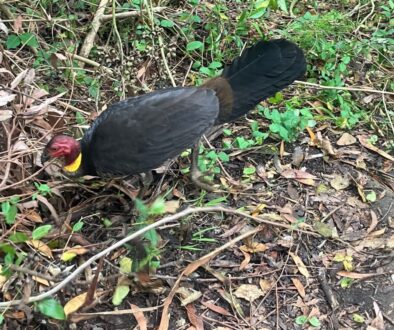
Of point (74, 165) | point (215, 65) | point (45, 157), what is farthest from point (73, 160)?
point (215, 65)

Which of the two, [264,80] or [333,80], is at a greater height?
[264,80]

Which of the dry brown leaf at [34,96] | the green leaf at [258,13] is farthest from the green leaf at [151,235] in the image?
the green leaf at [258,13]

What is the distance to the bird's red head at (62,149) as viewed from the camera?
10.7 ft

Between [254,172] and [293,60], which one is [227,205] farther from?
[293,60]

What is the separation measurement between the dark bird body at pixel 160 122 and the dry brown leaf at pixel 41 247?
49cm

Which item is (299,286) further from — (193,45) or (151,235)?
(193,45)

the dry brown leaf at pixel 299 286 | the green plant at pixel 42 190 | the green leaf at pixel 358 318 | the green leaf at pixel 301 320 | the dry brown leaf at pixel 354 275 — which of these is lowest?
the green leaf at pixel 358 318

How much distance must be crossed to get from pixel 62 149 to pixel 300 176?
1.45 metres

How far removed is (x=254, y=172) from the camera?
376 centimetres

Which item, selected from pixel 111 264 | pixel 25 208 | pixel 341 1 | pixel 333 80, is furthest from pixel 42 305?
pixel 341 1

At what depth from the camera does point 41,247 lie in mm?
3084

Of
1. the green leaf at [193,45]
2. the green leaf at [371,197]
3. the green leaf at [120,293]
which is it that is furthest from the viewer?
the green leaf at [193,45]

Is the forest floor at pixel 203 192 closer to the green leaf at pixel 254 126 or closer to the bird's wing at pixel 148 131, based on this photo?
the green leaf at pixel 254 126

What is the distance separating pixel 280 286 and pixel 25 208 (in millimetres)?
1406
